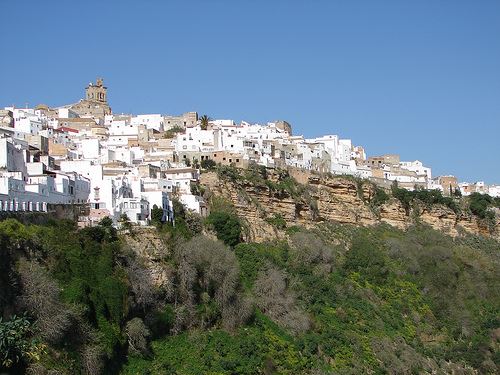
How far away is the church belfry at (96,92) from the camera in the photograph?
87.0m

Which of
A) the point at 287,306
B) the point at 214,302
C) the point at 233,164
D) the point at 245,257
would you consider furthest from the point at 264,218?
the point at 214,302

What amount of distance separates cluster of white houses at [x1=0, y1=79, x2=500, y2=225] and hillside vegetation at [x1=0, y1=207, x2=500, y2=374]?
6.97 ft

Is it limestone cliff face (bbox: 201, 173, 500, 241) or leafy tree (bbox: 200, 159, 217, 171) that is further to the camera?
leafy tree (bbox: 200, 159, 217, 171)

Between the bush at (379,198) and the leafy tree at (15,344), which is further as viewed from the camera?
the bush at (379,198)

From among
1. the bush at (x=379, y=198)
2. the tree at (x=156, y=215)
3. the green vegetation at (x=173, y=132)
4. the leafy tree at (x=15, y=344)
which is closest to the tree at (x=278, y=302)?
the tree at (x=156, y=215)

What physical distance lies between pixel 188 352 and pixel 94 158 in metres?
19.7

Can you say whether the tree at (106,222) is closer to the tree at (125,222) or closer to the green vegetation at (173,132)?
the tree at (125,222)

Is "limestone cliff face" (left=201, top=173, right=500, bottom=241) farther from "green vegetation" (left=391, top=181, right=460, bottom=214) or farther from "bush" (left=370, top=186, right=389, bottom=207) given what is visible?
"green vegetation" (left=391, top=181, right=460, bottom=214)

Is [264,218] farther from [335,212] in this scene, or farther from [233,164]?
[335,212]

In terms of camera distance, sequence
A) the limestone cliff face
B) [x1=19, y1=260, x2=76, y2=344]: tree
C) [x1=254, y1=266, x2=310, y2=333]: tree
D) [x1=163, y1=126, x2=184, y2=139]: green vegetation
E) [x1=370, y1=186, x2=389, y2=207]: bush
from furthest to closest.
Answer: [x1=163, y1=126, x2=184, y2=139]: green vegetation < [x1=370, y1=186, x2=389, y2=207]: bush < the limestone cliff face < [x1=254, y1=266, x2=310, y2=333]: tree < [x1=19, y1=260, x2=76, y2=344]: tree

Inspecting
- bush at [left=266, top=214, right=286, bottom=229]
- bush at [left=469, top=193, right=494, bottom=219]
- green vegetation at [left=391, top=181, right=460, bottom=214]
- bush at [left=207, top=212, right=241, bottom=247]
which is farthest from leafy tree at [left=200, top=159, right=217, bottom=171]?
bush at [left=469, top=193, right=494, bottom=219]

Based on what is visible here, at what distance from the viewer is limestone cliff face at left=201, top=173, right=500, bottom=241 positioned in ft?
163

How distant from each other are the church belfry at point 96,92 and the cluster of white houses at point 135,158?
10cm

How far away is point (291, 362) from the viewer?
36312 millimetres
